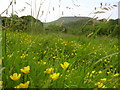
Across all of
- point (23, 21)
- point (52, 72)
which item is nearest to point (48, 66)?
point (52, 72)

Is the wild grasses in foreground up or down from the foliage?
down

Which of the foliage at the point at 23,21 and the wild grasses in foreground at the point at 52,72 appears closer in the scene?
the wild grasses in foreground at the point at 52,72

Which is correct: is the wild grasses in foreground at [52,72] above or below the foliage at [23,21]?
below

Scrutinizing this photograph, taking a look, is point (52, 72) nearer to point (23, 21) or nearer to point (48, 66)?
point (48, 66)

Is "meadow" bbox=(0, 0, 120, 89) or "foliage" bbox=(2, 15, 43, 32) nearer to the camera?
"meadow" bbox=(0, 0, 120, 89)

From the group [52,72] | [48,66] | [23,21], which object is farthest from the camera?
[23,21]

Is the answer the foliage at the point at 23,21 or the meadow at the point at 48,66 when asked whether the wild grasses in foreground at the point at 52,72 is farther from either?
the foliage at the point at 23,21

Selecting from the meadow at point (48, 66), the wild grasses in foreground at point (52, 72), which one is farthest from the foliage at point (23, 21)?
A: the wild grasses in foreground at point (52, 72)

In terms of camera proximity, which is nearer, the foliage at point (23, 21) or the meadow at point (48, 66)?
the meadow at point (48, 66)

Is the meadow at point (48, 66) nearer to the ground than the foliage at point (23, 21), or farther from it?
nearer to the ground

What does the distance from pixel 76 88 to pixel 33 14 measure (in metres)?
0.98

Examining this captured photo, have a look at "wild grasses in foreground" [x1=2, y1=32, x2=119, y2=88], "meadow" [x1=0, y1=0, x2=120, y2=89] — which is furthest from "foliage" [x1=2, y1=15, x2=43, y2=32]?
"wild grasses in foreground" [x1=2, y1=32, x2=119, y2=88]

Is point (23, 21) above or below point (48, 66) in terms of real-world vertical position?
above

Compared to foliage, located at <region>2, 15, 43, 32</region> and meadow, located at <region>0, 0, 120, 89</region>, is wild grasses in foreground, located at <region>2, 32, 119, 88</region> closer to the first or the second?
meadow, located at <region>0, 0, 120, 89</region>
